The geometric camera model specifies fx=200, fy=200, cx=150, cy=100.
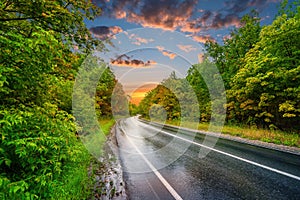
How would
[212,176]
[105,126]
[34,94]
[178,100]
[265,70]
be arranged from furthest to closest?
[178,100], [105,126], [265,70], [212,176], [34,94]

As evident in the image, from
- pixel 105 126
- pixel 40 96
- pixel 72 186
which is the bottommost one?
pixel 72 186

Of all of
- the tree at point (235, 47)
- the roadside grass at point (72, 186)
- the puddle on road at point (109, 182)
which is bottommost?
the puddle on road at point (109, 182)

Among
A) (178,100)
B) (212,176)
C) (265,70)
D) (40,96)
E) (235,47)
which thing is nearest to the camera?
(40,96)

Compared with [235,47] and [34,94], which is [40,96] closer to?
[34,94]

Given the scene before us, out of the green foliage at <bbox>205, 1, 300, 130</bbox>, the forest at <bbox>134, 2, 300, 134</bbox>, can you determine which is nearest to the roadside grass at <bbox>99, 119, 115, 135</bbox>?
the forest at <bbox>134, 2, 300, 134</bbox>

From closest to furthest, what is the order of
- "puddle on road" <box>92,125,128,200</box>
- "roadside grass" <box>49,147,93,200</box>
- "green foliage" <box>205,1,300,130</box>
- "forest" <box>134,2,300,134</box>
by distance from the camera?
"roadside grass" <box>49,147,93,200</box>
"puddle on road" <box>92,125,128,200</box>
"green foliage" <box>205,1,300,130</box>
"forest" <box>134,2,300,134</box>

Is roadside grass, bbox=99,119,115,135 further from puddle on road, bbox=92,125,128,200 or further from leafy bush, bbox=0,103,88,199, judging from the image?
leafy bush, bbox=0,103,88,199

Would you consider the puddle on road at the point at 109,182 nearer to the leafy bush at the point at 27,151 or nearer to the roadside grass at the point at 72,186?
the roadside grass at the point at 72,186

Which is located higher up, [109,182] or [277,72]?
[277,72]

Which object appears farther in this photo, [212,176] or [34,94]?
[212,176]

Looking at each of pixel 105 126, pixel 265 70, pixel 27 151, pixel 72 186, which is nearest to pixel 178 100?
pixel 105 126

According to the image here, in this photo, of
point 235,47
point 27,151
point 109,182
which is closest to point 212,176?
point 109,182

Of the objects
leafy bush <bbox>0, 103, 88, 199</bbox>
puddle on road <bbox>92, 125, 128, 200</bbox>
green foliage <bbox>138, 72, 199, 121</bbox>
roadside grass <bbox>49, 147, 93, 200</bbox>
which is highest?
green foliage <bbox>138, 72, 199, 121</bbox>

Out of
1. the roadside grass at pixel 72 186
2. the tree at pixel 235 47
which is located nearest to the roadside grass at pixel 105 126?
the roadside grass at pixel 72 186
